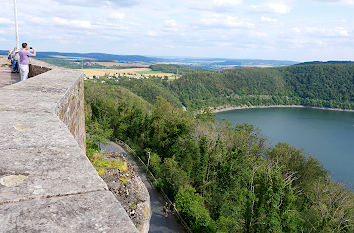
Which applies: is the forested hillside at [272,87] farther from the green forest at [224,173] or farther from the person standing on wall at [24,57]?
the person standing on wall at [24,57]

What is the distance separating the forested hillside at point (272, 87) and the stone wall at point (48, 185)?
117m

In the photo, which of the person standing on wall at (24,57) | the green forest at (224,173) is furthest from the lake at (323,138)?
the person standing on wall at (24,57)

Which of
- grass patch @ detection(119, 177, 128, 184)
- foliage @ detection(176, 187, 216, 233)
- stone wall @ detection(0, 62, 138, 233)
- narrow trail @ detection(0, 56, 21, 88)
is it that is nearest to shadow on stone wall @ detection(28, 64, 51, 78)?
narrow trail @ detection(0, 56, 21, 88)

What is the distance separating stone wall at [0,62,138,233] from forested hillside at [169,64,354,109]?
384 ft

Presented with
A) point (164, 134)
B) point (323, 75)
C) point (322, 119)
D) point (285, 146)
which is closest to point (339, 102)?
Result: point (323, 75)

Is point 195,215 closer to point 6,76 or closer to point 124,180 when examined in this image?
point 124,180

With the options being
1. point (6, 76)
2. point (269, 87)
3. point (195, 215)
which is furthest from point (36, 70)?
point (269, 87)

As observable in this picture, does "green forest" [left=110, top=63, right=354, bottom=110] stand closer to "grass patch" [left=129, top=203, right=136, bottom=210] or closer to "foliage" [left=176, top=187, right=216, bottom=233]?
"foliage" [left=176, top=187, right=216, bottom=233]

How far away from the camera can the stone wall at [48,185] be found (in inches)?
56.1

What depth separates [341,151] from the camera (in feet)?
194

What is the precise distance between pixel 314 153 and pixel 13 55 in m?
60.0

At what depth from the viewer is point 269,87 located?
159000 millimetres

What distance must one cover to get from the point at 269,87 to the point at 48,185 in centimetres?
16804

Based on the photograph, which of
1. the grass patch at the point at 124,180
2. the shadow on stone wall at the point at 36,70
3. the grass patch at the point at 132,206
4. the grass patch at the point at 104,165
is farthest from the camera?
the grass patch at the point at 124,180
